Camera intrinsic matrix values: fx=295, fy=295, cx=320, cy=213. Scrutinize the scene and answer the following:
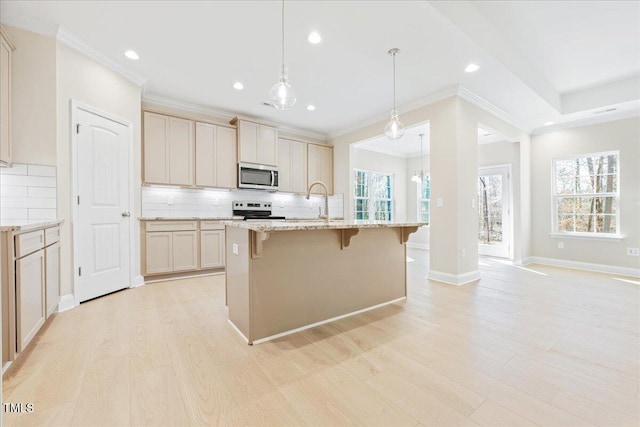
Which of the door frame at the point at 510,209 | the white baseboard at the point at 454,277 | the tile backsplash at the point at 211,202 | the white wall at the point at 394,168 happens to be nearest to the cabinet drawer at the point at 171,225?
the tile backsplash at the point at 211,202

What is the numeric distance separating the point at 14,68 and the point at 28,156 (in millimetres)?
814

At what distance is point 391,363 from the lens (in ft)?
6.57

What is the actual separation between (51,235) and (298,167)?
397 cm

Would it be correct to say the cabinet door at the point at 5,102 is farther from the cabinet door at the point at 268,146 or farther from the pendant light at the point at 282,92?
the cabinet door at the point at 268,146

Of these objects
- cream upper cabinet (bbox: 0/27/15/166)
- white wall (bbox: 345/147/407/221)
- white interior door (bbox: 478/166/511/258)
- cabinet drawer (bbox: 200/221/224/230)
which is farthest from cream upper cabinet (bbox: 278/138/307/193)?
white interior door (bbox: 478/166/511/258)

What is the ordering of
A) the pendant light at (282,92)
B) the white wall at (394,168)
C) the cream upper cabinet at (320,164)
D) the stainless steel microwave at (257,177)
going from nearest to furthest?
1. the pendant light at (282,92)
2. the stainless steel microwave at (257,177)
3. the cream upper cabinet at (320,164)
4. the white wall at (394,168)

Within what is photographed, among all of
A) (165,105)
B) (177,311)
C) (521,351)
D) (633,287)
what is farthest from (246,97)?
(633,287)

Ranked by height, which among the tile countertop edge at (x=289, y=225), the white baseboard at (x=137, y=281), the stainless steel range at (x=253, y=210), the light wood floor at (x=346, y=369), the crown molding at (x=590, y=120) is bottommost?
the light wood floor at (x=346, y=369)

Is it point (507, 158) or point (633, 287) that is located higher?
point (507, 158)

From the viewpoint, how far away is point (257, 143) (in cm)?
518

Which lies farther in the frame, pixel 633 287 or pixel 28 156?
pixel 633 287

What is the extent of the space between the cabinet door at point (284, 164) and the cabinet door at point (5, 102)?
3.63 m

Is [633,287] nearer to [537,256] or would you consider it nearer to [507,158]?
[537,256]

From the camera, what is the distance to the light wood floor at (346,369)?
5.10ft
